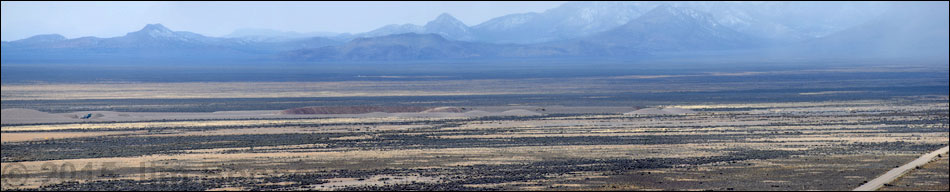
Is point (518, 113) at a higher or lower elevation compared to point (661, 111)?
lower

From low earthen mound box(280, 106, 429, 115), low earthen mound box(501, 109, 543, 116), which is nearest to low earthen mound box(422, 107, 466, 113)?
low earthen mound box(280, 106, 429, 115)

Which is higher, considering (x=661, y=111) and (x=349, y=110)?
(x=661, y=111)

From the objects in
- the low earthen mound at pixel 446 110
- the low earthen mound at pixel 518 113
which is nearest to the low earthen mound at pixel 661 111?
the low earthen mound at pixel 518 113

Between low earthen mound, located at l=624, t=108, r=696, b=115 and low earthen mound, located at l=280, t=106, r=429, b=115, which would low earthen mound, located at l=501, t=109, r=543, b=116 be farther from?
low earthen mound, located at l=280, t=106, r=429, b=115

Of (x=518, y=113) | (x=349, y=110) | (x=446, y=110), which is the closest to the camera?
(x=518, y=113)

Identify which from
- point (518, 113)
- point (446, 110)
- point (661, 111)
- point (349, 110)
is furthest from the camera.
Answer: point (349, 110)

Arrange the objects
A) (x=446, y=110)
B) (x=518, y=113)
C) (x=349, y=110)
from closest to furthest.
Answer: (x=518, y=113), (x=446, y=110), (x=349, y=110)

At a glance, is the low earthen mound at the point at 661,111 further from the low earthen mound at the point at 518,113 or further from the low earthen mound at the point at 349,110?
the low earthen mound at the point at 349,110

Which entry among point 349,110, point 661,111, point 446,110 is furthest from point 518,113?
point 349,110

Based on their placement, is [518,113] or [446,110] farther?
[446,110]

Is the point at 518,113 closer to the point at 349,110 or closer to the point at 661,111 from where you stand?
the point at 661,111

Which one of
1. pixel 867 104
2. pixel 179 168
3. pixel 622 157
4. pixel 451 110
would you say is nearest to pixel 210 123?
pixel 451 110

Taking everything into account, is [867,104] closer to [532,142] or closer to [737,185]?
[532,142]

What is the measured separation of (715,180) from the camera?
3125 cm
